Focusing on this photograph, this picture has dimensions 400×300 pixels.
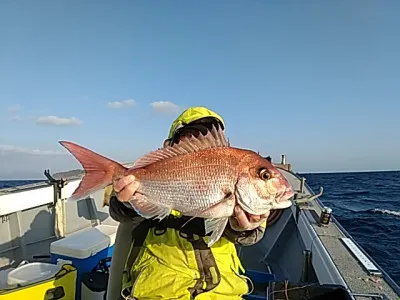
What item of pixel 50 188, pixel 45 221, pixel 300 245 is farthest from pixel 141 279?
pixel 45 221

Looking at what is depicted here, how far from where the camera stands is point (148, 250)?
2.26 meters

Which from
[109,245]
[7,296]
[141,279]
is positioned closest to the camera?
[141,279]

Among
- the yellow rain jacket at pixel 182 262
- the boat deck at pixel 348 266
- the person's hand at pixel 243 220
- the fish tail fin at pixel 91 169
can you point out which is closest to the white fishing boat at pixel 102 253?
the boat deck at pixel 348 266

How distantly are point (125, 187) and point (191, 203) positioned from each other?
35 cm

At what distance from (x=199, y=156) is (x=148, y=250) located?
0.72m

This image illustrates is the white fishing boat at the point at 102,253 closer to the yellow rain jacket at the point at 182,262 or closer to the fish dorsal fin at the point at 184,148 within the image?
the yellow rain jacket at the point at 182,262

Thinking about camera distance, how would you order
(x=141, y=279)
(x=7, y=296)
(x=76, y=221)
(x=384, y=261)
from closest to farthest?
1. (x=141, y=279)
2. (x=7, y=296)
3. (x=76, y=221)
4. (x=384, y=261)

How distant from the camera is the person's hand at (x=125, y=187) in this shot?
1.91 meters

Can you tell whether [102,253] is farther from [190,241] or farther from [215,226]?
[215,226]

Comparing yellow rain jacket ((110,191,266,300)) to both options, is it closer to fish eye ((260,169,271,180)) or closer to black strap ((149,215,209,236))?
black strap ((149,215,209,236))

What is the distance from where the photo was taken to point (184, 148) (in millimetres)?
2023

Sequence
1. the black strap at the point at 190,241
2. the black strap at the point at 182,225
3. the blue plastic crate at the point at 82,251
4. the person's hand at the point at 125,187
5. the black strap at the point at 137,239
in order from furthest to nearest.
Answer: the blue plastic crate at the point at 82,251 → the black strap at the point at 137,239 → the black strap at the point at 182,225 → the black strap at the point at 190,241 → the person's hand at the point at 125,187

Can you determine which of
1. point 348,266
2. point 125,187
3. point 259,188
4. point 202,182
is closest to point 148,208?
point 125,187

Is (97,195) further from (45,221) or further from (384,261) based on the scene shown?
(384,261)
